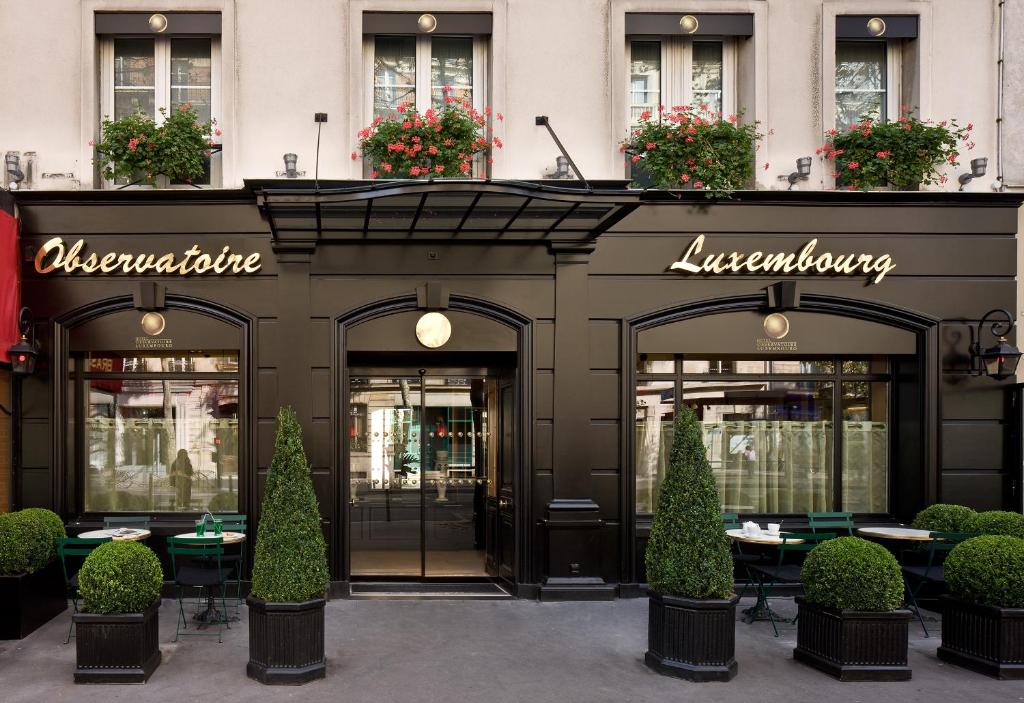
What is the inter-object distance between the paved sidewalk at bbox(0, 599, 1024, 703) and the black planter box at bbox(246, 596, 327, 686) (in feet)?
0.39

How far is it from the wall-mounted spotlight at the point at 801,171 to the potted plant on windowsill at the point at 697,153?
53 cm

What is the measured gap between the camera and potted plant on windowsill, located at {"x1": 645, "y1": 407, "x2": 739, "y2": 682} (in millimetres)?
6848

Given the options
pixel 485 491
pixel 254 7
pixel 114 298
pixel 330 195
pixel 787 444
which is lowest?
pixel 485 491

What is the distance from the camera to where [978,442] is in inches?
401

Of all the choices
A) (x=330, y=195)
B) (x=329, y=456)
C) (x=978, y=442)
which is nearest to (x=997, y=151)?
(x=978, y=442)

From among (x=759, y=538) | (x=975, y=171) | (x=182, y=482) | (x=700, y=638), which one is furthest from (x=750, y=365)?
(x=182, y=482)

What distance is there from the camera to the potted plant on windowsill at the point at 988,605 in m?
6.95

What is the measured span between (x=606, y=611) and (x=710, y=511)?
9.23ft

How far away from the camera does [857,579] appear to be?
22.5ft

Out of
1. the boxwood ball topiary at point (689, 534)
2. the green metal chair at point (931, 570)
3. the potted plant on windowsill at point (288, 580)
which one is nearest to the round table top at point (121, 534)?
the potted plant on windowsill at point (288, 580)

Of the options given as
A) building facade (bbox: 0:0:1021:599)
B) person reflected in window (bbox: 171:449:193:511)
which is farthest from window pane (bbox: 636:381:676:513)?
person reflected in window (bbox: 171:449:193:511)

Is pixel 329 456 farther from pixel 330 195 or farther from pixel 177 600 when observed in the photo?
pixel 330 195

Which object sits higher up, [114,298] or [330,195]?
[330,195]

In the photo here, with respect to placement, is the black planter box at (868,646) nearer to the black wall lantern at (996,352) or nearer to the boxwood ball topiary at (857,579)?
the boxwood ball topiary at (857,579)
